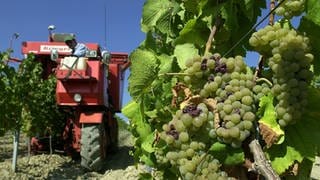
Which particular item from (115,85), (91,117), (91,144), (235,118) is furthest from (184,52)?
(115,85)

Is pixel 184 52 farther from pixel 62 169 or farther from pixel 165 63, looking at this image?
pixel 62 169

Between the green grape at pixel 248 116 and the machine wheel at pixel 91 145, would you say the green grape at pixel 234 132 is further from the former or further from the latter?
the machine wheel at pixel 91 145

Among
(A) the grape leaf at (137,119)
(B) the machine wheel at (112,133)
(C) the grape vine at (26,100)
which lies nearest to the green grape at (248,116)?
(A) the grape leaf at (137,119)

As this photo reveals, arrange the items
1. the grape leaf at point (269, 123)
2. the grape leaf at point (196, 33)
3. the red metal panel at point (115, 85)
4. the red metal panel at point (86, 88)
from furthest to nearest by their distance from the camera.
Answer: the red metal panel at point (115, 85), the red metal panel at point (86, 88), the grape leaf at point (196, 33), the grape leaf at point (269, 123)

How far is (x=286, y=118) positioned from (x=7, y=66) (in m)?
9.99

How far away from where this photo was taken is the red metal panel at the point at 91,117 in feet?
30.1

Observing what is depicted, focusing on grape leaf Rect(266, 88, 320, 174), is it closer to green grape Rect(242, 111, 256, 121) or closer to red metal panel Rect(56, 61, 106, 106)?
green grape Rect(242, 111, 256, 121)

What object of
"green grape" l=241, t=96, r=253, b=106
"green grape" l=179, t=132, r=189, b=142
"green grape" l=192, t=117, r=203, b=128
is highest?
"green grape" l=241, t=96, r=253, b=106

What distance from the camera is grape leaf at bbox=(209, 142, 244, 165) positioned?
176 cm

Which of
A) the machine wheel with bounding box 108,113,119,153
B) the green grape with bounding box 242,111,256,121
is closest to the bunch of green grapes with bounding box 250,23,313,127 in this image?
the green grape with bounding box 242,111,256,121

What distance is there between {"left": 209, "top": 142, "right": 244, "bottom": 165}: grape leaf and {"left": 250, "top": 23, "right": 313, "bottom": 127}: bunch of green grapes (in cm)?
17

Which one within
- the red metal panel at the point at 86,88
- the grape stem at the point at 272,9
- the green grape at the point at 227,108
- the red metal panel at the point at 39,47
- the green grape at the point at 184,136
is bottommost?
the green grape at the point at 184,136

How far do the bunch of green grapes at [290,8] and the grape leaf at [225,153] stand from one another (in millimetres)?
453

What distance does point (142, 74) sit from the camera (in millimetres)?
2729
